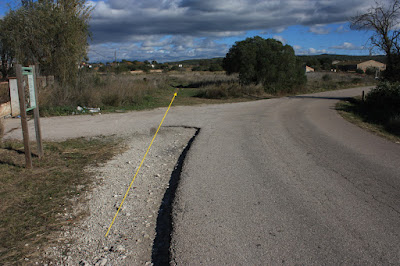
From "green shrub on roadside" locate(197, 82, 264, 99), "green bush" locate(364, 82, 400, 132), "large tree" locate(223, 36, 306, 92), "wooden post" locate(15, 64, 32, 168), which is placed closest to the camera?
"wooden post" locate(15, 64, 32, 168)

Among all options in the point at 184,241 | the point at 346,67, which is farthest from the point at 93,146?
the point at 346,67

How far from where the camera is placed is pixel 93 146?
332 inches

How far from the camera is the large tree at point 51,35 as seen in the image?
16188 mm

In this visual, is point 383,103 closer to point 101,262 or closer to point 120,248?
point 120,248

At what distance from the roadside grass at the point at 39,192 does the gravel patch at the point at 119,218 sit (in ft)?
0.65

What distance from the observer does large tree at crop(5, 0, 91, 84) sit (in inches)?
637

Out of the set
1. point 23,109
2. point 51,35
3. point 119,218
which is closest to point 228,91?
point 51,35

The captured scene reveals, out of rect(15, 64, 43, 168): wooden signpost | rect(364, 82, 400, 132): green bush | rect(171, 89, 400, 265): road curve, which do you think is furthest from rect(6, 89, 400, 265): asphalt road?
rect(364, 82, 400, 132): green bush

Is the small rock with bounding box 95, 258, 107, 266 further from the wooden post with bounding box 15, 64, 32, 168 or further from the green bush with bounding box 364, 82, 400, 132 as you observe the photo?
the green bush with bounding box 364, 82, 400, 132

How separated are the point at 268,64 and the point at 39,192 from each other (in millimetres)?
26743

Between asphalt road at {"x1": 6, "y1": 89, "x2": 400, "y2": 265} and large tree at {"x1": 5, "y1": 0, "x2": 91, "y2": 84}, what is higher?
large tree at {"x1": 5, "y1": 0, "x2": 91, "y2": 84}

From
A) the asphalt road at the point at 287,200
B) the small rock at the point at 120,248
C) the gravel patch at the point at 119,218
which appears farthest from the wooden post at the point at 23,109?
the small rock at the point at 120,248

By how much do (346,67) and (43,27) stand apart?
361ft

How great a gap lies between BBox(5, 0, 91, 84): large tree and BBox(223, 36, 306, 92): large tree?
623 inches
